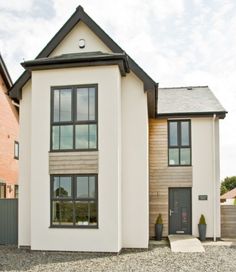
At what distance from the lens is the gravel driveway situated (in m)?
9.77

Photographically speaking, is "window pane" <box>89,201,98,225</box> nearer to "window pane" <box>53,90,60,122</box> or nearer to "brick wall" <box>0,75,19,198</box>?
"window pane" <box>53,90,60,122</box>

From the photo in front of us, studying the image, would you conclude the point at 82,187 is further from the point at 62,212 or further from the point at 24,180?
the point at 24,180

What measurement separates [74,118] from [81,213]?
3.09 meters

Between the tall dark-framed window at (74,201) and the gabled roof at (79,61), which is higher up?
the gabled roof at (79,61)

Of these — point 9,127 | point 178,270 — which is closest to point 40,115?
point 178,270

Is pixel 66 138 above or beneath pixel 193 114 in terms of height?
beneath

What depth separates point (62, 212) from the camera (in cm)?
1197

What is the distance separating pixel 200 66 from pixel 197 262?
25.2 feet

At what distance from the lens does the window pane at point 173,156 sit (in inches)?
623

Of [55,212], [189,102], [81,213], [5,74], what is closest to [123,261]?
[81,213]

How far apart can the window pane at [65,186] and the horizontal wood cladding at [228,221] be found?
24.0 ft

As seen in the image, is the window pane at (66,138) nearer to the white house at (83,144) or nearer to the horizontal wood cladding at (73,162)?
the white house at (83,144)

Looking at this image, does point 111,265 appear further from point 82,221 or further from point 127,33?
point 127,33

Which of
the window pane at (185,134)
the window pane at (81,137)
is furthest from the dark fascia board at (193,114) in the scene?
the window pane at (81,137)
